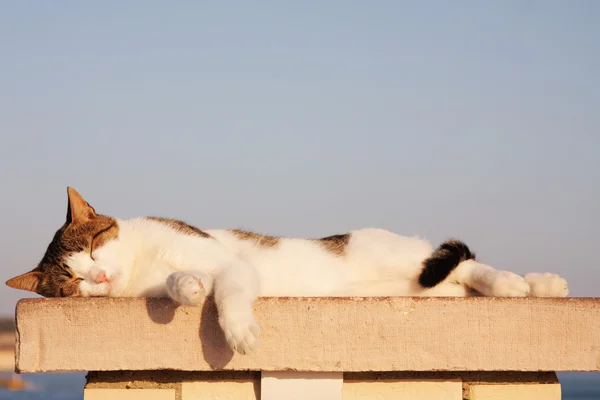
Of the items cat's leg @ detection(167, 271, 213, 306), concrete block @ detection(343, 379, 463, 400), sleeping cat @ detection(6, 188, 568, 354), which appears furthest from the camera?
sleeping cat @ detection(6, 188, 568, 354)

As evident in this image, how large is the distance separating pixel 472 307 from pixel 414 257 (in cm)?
112

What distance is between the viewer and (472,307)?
2615 mm

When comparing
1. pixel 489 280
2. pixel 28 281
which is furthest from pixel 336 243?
pixel 28 281

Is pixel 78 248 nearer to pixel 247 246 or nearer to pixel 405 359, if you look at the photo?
pixel 247 246

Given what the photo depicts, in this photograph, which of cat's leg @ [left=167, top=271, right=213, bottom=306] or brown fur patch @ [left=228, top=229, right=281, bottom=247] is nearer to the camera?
cat's leg @ [left=167, top=271, right=213, bottom=306]

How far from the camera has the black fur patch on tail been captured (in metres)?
3.58

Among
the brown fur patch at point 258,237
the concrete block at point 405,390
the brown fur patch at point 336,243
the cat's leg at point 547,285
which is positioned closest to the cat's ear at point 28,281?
the brown fur patch at point 258,237

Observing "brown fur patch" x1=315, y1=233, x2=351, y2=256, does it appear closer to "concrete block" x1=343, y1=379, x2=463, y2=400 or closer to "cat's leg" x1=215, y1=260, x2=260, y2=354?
"cat's leg" x1=215, y1=260, x2=260, y2=354

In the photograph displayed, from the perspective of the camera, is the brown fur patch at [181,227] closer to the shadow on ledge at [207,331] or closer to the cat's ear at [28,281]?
the cat's ear at [28,281]

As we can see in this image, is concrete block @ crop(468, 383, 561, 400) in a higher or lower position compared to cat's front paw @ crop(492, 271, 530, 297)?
lower

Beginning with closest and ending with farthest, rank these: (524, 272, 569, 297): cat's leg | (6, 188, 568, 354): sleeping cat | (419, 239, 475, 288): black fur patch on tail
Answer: (6, 188, 568, 354): sleeping cat
(524, 272, 569, 297): cat's leg
(419, 239, 475, 288): black fur patch on tail

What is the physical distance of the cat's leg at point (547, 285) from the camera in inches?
124

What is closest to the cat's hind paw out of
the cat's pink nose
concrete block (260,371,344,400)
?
concrete block (260,371,344,400)

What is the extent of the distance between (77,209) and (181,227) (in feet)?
1.72
